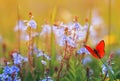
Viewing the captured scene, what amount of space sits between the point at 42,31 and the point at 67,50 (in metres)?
0.70

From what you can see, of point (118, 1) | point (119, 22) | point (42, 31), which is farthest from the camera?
point (118, 1)

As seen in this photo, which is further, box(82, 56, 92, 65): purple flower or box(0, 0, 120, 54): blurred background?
box(0, 0, 120, 54): blurred background

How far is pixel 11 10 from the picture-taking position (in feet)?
28.8

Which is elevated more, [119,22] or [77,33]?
[77,33]

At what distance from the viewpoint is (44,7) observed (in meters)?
9.46

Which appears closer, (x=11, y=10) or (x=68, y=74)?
(x=68, y=74)

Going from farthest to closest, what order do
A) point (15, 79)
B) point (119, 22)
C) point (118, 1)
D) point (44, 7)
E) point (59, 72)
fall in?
point (44, 7)
point (118, 1)
point (119, 22)
point (59, 72)
point (15, 79)

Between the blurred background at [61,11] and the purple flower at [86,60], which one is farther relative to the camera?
the blurred background at [61,11]

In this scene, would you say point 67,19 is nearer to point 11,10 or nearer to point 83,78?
point 11,10

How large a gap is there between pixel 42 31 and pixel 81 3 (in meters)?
5.74

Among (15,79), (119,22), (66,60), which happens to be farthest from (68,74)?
(119,22)

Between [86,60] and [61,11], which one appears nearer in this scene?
[86,60]

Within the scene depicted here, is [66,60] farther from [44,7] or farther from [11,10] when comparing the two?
[44,7]

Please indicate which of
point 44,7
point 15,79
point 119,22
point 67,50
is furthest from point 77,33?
point 44,7
